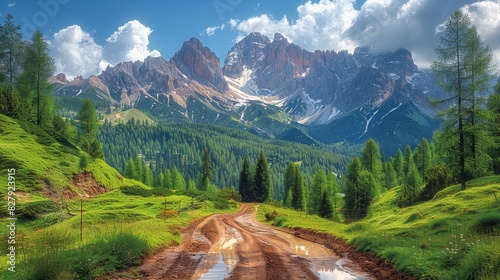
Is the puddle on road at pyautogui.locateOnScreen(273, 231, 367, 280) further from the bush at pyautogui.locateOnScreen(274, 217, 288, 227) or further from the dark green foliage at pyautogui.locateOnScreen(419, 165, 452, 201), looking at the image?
the dark green foliage at pyautogui.locateOnScreen(419, 165, 452, 201)

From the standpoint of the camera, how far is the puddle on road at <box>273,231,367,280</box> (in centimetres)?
1384

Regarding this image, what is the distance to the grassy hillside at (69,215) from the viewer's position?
11461 mm

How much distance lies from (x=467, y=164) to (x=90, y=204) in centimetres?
4617

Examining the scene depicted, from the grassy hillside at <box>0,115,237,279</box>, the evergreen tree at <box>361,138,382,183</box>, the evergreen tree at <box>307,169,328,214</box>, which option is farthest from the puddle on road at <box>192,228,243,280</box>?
the evergreen tree at <box>361,138,382,183</box>

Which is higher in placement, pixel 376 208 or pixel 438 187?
pixel 438 187

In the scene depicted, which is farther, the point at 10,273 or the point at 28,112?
the point at 28,112

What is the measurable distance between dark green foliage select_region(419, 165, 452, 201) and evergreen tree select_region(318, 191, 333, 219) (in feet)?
71.4

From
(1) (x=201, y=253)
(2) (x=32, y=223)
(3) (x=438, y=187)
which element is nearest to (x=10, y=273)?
(1) (x=201, y=253)

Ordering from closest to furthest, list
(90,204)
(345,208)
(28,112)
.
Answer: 1. (90,204)
2. (28,112)
3. (345,208)

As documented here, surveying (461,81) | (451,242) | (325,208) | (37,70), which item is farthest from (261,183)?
(451,242)

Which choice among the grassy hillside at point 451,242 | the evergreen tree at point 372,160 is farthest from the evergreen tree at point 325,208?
the grassy hillside at point 451,242

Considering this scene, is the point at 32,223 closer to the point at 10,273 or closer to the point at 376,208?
the point at 10,273

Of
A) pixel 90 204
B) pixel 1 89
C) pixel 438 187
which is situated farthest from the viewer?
pixel 1 89

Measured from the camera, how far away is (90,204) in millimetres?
44406
